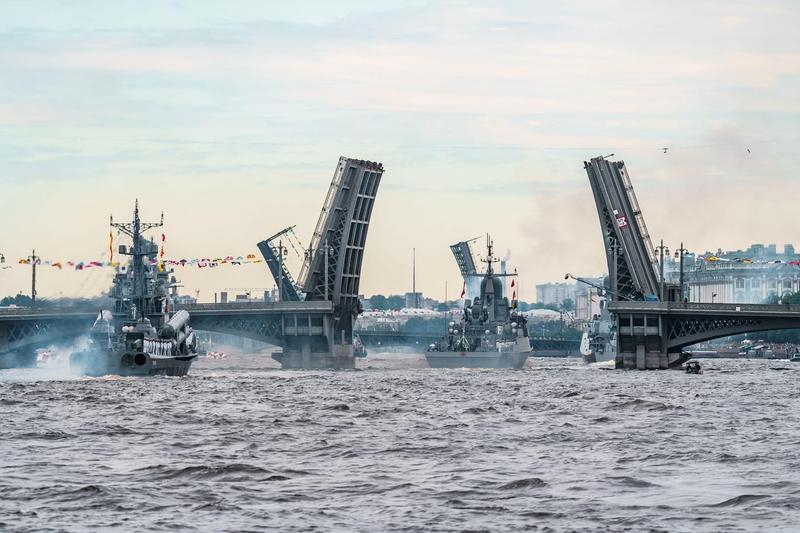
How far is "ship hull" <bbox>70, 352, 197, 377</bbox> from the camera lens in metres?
87.5

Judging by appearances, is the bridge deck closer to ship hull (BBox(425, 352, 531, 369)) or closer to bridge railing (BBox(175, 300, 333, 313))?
ship hull (BBox(425, 352, 531, 369))

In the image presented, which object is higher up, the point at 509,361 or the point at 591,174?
the point at 591,174

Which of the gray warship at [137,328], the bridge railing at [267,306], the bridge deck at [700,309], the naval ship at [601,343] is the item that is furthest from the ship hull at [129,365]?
the naval ship at [601,343]

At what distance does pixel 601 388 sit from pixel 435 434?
33.5m

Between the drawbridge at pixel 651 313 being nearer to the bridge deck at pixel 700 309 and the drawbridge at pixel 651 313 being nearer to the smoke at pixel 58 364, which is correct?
the bridge deck at pixel 700 309

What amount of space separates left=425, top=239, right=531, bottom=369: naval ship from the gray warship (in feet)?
127

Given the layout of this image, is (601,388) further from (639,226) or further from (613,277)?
(613,277)

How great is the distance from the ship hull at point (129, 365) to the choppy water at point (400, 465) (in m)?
28.4

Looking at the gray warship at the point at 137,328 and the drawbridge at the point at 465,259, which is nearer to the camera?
the gray warship at the point at 137,328

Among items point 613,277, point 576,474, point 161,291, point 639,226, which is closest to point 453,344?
point 613,277

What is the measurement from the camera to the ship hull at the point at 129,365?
87500 mm

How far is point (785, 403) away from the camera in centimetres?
5781

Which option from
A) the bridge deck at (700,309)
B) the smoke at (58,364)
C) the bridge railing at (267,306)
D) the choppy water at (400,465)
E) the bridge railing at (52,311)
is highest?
the bridge railing at (267,306)

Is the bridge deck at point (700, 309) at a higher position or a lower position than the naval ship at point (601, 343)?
higher
